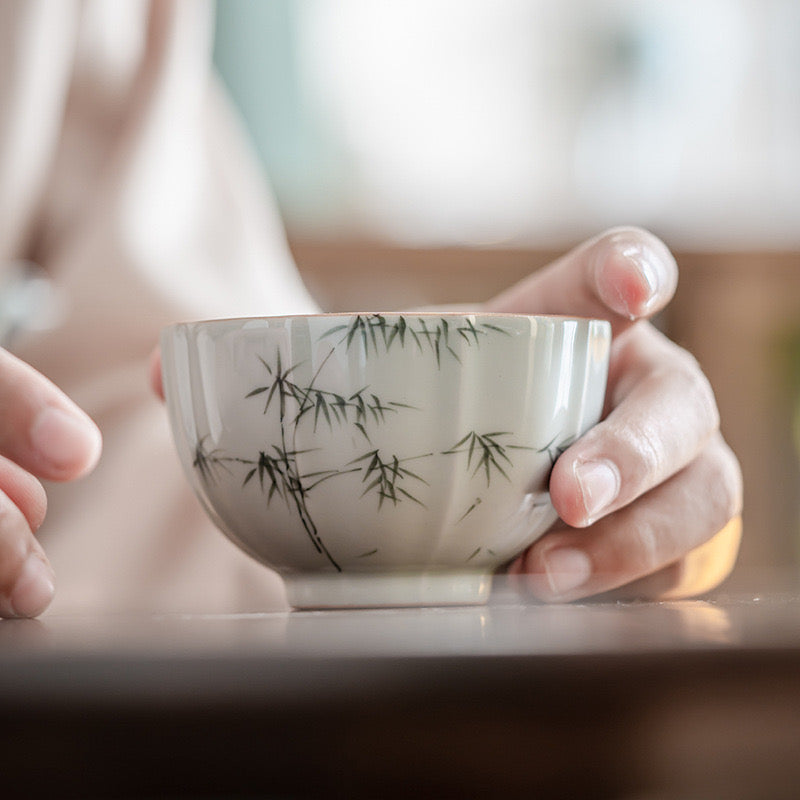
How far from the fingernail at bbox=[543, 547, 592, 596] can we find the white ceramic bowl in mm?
37

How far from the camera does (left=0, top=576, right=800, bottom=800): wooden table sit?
14cm

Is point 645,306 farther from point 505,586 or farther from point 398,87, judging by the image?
point 398,87

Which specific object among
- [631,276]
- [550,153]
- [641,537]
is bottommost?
[550,153]

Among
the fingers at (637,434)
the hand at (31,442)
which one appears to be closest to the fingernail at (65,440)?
the hand at (31,442)

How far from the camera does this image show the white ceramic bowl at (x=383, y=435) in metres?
0.33

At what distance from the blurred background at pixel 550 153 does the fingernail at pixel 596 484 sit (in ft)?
3.69

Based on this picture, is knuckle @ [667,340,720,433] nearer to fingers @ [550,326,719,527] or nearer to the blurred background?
fingers @ [550,326,719,527]

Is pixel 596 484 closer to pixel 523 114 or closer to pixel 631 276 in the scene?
pixel 631 276

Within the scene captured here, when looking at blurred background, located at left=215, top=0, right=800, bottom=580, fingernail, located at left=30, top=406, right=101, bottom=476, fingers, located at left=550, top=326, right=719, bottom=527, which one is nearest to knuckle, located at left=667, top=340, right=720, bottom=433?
fingers, located at left=550, top=326, right=719, bottom=527

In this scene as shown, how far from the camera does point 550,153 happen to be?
167 centimetres

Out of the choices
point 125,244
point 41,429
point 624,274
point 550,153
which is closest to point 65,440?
point 41,429

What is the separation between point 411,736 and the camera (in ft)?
0.48

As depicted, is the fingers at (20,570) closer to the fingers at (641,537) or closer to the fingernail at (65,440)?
the fingernail at (65,440)

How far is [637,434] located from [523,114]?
1360 mm
